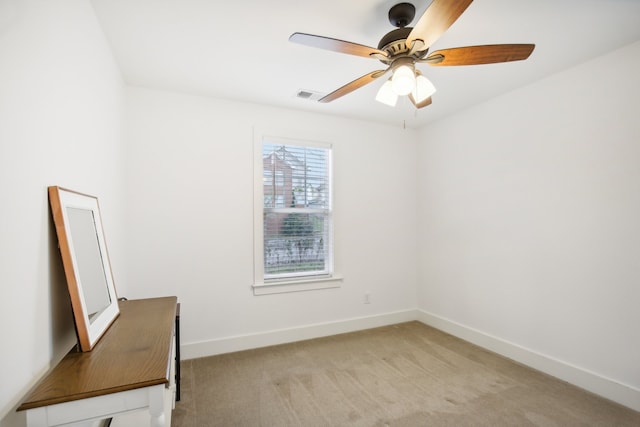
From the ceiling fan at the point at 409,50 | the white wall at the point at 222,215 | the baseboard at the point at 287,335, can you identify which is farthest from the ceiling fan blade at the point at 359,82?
the baseboard at the point at 287,335

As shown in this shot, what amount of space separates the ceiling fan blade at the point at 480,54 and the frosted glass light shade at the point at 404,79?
A: 4.5 inches

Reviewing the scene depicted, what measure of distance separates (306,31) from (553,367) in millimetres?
3255

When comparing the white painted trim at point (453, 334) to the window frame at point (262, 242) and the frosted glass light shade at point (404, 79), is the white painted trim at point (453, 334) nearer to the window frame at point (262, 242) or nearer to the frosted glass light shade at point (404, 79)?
the window frame at point (262, 242)

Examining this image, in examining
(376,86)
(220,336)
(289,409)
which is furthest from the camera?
(220,336)

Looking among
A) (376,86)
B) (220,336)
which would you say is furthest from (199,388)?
(376,86)

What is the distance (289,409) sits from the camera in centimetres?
218

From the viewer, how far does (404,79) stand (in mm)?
1751

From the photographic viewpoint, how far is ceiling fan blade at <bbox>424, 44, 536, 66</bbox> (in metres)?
1.60

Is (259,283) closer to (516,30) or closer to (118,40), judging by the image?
(118,40)

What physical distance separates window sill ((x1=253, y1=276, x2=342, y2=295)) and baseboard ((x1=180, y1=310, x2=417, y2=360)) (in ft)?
1.36

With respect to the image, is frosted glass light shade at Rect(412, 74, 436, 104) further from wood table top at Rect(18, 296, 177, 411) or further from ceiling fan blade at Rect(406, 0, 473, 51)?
wood table top at Rect(18, 296, 177, 411)

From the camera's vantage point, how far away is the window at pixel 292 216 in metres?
3.31

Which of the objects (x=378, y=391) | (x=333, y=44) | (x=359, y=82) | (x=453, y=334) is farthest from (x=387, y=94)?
(x=453, y=334)

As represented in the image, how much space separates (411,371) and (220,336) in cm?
182
